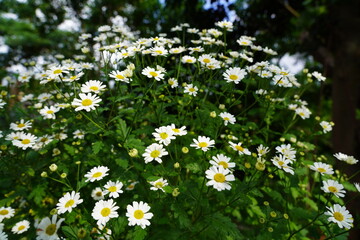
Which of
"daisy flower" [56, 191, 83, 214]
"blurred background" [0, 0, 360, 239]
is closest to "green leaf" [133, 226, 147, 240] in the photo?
"daisy flower" [56, 191, 83, 214]

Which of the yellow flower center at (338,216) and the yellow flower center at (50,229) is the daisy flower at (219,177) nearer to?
the yellow flower center at (338,216)

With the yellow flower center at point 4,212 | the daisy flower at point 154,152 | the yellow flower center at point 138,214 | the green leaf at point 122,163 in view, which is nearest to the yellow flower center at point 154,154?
the daisy flower at point 154,152

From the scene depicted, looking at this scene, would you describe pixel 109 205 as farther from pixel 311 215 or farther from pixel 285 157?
pixel 311 215

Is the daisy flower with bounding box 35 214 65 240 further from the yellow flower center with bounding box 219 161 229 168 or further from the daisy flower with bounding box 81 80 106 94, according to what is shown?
the yellow flower center with bounding box 219 161 229 168

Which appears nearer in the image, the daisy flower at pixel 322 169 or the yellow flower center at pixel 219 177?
the yellow flower center at pixel 219 177

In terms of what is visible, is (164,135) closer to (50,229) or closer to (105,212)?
(105,212)

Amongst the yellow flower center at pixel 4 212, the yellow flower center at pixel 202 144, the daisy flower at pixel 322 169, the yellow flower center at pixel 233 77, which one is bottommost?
the yellow flower center at pixel 4 212

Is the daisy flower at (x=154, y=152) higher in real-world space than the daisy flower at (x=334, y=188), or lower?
higher
